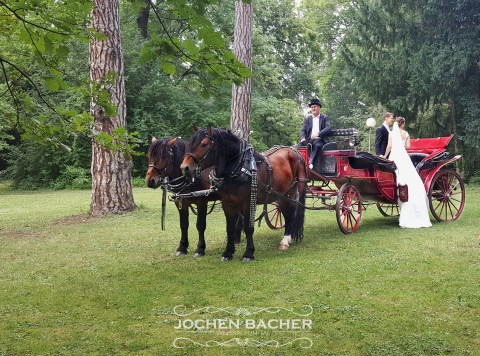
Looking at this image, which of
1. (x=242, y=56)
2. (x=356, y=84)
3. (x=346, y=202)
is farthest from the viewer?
(x=356, y=84)

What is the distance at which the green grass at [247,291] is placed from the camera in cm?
403

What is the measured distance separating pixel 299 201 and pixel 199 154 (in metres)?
2.47

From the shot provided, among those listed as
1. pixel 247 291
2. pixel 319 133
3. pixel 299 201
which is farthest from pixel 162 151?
pixel 319 133

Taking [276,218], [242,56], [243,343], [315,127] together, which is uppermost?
[242,56]

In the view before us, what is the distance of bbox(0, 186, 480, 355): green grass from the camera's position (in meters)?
4.03

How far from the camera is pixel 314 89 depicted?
36.4 m

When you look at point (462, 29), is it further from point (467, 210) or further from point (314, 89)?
point (314, 89)

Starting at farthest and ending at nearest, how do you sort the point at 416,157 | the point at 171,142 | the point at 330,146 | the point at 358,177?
1. the point at 416,157
2. the point at 358,177
3. the point at 330,146
4. the point at 171,142

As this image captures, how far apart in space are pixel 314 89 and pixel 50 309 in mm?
33225

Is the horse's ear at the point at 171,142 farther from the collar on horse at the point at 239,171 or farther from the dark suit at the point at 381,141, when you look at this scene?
the dark suit at the point at 381,141

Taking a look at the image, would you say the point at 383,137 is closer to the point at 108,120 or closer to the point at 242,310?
the point at 108,120

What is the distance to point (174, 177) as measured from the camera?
7.23m

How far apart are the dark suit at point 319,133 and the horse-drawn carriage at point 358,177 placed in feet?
0.48

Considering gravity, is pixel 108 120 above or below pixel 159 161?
above
